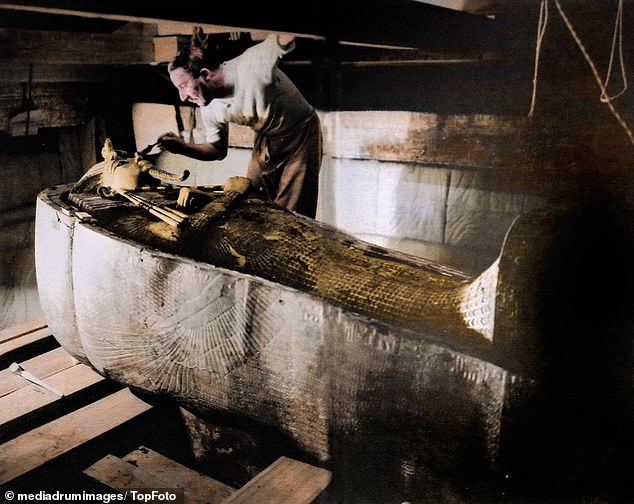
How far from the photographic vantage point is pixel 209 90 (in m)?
1.86

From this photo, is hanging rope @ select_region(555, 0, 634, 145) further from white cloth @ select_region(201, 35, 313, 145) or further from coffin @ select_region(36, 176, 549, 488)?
white cloth @ select_region(201, 35, 313, 145)

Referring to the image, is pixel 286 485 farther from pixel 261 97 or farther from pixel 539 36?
pixel 539 36

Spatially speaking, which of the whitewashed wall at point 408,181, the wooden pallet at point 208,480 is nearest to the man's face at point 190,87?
the whitewashed wall at point 408,181

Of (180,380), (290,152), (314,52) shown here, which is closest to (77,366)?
(180,380)

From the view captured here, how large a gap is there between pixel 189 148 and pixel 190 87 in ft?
0.96

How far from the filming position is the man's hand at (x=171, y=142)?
6.86 ft

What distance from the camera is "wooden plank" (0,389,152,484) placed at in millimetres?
1629

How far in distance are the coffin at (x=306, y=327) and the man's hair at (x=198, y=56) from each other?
1.54 feet

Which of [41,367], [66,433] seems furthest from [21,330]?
[66,433]

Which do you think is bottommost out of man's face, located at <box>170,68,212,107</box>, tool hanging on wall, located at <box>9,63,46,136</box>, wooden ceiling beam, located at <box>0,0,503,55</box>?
tool hanging on wall, located at <box>9,63,46,136</box>

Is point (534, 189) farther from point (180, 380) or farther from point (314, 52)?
point (180, 380)

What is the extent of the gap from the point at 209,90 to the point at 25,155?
1.12 meters

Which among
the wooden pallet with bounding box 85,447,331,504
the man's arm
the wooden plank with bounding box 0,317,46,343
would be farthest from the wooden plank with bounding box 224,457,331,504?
the wooden plank with bounding box 0,317,46,343

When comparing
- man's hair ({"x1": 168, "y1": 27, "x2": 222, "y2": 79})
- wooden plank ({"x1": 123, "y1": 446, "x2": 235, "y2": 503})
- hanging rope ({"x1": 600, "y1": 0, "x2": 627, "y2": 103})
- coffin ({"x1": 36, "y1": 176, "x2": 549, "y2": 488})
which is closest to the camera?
coffin ({"x1": 36, "y1": 176, "x2": 549, "y2": 488})
